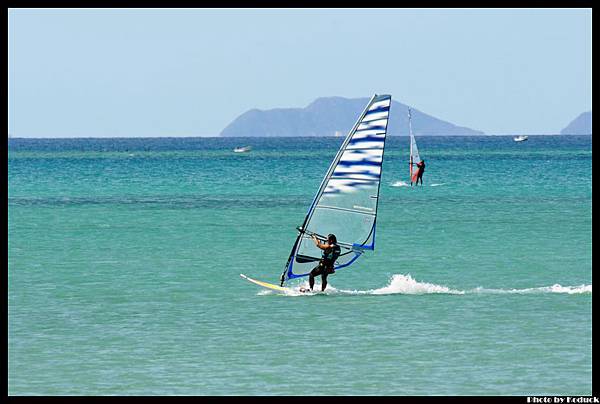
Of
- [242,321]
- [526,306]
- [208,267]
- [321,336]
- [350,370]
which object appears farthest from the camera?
[208,267]

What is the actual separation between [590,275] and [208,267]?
460 inches

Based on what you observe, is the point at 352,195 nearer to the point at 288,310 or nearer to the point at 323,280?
the point at 323,280

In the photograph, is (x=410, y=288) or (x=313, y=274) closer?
(x=313, y=274)

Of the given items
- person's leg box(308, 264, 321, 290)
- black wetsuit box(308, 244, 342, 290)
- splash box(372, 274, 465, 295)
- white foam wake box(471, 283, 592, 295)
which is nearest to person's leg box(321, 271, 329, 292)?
black wetsuit box(308, 244, 342, 290)

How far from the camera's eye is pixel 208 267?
3484cm

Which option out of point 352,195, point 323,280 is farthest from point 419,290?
point 352,195

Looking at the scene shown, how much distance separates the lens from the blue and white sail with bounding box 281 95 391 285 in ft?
90.0

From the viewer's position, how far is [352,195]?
2788 centimetres

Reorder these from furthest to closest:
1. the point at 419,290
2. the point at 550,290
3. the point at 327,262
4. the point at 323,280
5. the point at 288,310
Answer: the point at 419,290, the point at 550,290, the point at 323,280, the point at 327,262, the point at 288,310

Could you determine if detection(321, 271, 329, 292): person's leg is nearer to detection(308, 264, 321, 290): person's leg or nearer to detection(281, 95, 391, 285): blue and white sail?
detection(308, 264, 321, 290): person's leg

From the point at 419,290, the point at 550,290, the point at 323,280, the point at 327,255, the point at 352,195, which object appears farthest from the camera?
the point at 419,290

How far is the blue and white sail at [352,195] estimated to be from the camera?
90.0 ft

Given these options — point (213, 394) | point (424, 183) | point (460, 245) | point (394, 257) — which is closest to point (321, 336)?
point (213, 394)
